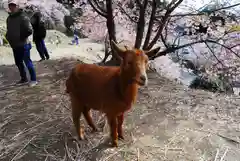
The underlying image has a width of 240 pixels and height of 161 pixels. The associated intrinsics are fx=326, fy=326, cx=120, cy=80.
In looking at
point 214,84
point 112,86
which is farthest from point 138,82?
point 214,84

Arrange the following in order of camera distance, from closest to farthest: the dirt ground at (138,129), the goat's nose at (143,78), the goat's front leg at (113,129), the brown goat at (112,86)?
the goat's nose at (143,78), the brown goat at (112,86), the goat's front leg at (113,129), the dirt ground at (138,129)

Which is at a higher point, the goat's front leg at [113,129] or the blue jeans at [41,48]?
the blue jeans at [41,48]

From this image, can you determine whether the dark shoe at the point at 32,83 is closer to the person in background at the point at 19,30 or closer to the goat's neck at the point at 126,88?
the person in background at the point at 19,30

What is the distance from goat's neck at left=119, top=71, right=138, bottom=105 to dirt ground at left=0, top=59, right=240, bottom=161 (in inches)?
28.6

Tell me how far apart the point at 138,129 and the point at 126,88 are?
1.17m

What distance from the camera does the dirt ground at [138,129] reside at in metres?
3.99

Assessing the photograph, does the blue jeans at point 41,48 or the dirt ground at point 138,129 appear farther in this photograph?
the blue jeans at point 41,48

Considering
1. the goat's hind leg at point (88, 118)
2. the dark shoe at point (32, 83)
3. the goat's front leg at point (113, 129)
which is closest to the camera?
the goat's front leg at point (113, 129)

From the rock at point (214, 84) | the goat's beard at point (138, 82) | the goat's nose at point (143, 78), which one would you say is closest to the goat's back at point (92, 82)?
the goat's beard at point (138, 82)

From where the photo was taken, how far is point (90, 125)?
14.5ft

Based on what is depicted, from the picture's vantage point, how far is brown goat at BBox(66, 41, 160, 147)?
3.44m

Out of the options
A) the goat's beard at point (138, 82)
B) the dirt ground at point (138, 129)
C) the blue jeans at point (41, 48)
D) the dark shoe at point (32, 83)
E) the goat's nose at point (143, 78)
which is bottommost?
the dirt ground at point (138, 129)

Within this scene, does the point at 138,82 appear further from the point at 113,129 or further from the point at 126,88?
the point at 113,129

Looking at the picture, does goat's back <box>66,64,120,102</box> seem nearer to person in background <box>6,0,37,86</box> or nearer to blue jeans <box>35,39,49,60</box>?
person in background <box>6,0,37,86</box>
